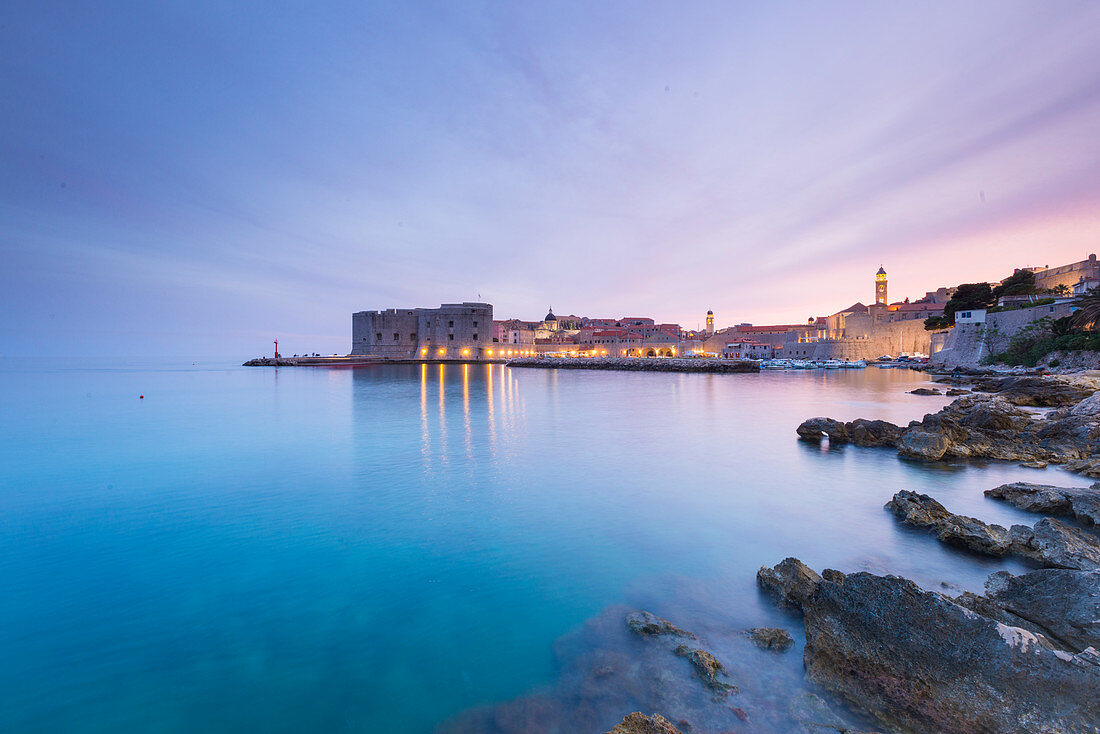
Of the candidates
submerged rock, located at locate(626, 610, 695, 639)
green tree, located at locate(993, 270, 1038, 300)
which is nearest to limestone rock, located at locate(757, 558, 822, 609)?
submerged rock, located at locate(626, 610, 695, 639)

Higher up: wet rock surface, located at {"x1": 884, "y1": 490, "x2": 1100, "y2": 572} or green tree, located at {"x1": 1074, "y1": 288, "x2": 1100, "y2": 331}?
green tree, located at {"x1": 1074, "y1": 288, "x2": 1100, "y2": 331}

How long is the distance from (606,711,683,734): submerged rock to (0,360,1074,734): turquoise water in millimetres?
787

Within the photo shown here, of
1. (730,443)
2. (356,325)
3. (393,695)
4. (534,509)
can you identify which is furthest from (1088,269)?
(356,325)

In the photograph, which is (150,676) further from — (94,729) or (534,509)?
(534,509)

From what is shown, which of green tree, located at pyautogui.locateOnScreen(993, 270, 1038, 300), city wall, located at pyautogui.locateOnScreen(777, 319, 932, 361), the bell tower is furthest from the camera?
the bell tower

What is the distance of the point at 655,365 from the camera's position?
44.4 meters

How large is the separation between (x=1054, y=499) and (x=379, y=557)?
23.2 ft

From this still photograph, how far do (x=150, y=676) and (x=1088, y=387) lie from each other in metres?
20.3

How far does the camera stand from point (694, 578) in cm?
388

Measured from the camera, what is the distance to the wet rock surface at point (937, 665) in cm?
194

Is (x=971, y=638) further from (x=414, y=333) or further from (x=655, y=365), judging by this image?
(x=414, y=333)

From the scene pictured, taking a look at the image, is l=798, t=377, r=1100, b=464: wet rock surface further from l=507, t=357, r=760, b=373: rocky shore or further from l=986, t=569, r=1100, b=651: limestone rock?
l=507, t=357, r=760, b=373: rocky shore

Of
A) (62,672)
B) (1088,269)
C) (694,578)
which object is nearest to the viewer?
(62,672)

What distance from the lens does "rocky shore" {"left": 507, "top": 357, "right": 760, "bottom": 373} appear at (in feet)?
131
